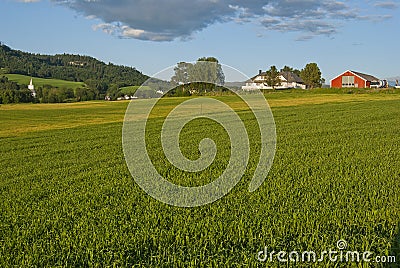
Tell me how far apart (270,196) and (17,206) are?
593 cm

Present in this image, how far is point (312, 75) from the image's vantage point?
129250mm

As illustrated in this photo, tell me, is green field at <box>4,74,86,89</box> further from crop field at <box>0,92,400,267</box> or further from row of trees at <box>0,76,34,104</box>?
crop field at <box>0,92,400,267</box>

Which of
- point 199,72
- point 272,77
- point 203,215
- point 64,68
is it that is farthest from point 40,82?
point 203,215

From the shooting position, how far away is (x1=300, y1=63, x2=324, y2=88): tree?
421ft

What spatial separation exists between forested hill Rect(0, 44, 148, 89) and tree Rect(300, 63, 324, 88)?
4951 centimetres

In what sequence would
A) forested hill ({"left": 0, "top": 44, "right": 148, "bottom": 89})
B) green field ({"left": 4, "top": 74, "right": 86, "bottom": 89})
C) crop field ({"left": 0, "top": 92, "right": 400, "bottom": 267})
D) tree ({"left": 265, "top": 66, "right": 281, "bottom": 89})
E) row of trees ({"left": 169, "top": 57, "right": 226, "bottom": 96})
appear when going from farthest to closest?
1. forested hill ({"left": 0, "top": 44, "right": 148, "bottom": 89})
2. green field ({"left": 4, "top": 74, "right": 86, "bottom": 89})
3. tree ({"left": 265, "top": 66, "right": 281, "bottom": 89})
4. row of trees ({"left": 169, "top": 57, "right": 226, "bottom": 96})
5. crop field ({"left": 0, "top": 92, "right": 400, "bottom": 267})

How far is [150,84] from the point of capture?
1477 centimetres

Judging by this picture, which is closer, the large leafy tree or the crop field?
the crop field

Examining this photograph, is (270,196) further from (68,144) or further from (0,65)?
(0,65)

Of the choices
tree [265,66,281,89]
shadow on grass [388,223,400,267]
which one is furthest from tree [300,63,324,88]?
shadow on grass [388,223,400,267]

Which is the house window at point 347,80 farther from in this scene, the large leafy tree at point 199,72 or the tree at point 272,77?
the large leafy tree at point 199,72

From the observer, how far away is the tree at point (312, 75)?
128 m

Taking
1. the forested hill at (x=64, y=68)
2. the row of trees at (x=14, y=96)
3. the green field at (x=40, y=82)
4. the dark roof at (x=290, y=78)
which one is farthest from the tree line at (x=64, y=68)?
the dark roof at (x=290, y=78)

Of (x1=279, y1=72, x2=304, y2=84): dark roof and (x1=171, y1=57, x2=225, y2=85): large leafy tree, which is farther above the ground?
(x1=279, y1=72, x2=304, y2=84): dark roof
